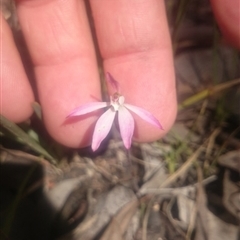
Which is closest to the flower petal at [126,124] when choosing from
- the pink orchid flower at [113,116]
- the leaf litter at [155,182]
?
the pink orchid flower at [113,116]

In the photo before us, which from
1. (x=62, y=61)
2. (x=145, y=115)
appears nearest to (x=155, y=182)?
(x=145, y=115)

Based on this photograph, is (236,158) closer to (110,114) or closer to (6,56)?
(110,114)

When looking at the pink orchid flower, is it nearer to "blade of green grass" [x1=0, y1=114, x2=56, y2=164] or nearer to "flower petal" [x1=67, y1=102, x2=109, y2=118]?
"flower petal" [x1=67, y1=102, x2=109, y2=118]

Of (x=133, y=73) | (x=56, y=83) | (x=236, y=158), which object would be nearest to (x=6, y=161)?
(x=56, y=83)

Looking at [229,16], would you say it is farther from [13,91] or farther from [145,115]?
[13,91]

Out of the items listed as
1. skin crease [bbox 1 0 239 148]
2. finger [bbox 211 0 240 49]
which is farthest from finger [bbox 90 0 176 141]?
finger [bbox 211 0 240 49]
